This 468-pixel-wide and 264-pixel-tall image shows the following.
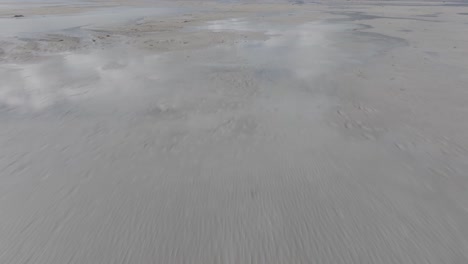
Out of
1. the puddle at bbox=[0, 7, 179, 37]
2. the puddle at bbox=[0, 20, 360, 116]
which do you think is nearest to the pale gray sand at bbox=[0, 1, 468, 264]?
the puddle at bbox=[0, 20, 360, 116]

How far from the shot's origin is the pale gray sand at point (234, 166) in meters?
3.31

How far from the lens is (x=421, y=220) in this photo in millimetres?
3637

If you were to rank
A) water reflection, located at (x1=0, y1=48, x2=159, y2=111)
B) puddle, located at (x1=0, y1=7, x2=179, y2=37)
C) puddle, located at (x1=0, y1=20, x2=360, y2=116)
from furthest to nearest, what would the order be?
1. puddle, located at (x1=0, y1=7, x2=179, y2=37)
2. water reflection, located at (x1=0, y1=48, x2=159, y2=111)
3. puddle, located at (x1=0, y1=20, x2=360, y2=116)

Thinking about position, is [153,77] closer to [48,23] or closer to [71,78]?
[71,78]

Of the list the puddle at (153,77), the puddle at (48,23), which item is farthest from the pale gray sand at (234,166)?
the puddle at (48,23)

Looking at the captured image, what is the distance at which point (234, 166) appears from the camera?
480 centimetres

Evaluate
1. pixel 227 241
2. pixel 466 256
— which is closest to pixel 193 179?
pixel 227 241

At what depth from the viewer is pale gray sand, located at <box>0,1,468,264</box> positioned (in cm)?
331

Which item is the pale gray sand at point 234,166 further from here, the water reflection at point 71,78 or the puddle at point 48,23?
the puddle at point 48,23

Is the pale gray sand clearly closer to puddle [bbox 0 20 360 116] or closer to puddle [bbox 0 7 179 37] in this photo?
puddle [bbox 0 20 360 116]

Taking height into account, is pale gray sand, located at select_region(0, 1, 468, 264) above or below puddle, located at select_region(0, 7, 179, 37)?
below

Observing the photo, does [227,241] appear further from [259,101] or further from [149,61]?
[149,61]

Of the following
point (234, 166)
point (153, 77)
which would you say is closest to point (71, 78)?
point (153, 77)

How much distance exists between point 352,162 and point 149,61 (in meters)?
11.1
